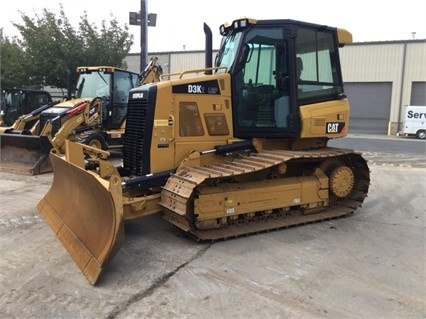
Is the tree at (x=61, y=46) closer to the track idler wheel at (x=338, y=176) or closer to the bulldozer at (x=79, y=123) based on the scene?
the bulldozer at (x=79, y=123)

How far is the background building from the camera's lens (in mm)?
31984

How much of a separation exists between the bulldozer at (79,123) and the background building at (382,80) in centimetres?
2242

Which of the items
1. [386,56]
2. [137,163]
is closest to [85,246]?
[137,163]

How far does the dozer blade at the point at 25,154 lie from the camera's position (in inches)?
408

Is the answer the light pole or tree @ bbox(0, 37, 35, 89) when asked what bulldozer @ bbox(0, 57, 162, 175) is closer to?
the light pole

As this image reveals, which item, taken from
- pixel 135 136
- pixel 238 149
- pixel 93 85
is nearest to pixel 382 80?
pixel 93 85

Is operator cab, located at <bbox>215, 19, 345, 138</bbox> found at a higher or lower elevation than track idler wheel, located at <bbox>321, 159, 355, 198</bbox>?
higher

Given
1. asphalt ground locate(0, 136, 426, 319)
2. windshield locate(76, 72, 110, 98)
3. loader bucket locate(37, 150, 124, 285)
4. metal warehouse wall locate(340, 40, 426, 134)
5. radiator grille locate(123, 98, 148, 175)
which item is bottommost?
asphalt ground locate(0, 136, 426, 319)

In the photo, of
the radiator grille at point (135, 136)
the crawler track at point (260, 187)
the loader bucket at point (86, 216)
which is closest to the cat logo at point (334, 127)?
the crawler track at point (260, 187)

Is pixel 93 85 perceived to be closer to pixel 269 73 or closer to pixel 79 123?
pixel 79 123

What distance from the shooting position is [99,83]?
42.8ft

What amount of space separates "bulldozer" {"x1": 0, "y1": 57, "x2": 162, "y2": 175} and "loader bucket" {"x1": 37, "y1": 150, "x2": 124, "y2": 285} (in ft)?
14.4

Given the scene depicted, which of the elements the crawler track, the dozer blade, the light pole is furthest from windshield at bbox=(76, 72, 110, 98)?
the crawler track

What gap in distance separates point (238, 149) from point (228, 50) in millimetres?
1532
